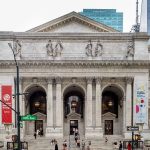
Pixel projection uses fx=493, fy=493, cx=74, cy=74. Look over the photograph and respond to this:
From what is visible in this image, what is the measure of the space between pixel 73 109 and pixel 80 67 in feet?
30.4

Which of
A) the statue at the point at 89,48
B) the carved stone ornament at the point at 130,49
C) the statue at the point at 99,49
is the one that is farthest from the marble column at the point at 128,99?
the statue at the point at 89,48

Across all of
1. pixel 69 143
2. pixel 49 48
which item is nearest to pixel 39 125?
pixel 69 143

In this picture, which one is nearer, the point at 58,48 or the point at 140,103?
the point at 140,103

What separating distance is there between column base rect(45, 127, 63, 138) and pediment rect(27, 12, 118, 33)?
1377cm

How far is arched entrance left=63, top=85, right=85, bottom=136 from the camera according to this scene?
7125 centimetres

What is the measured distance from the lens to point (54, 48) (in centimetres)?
6731

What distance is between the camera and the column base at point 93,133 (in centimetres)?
6648

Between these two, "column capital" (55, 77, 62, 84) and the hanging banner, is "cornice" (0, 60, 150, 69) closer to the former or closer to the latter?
"column capital" (55, 77, 62, 84)

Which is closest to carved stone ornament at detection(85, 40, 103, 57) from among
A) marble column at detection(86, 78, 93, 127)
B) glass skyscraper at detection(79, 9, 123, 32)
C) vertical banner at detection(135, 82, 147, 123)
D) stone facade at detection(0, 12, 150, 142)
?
stone facade at detection(0, 12, 150, 142)

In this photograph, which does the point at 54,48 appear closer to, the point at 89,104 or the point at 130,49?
the point at 89,104

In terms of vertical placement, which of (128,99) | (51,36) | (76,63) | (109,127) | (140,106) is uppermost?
(51,36)

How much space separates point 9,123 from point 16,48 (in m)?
10.7

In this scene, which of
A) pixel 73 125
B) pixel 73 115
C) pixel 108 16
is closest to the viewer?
pixel 73 125

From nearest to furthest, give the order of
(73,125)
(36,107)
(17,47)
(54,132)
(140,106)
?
(54,132) → (140,106) → (17,47) → (73,125) → (36,107)
